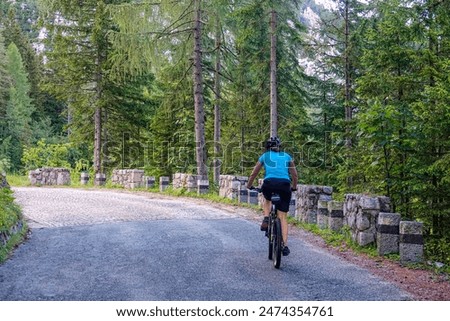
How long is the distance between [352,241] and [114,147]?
24608 millimetres

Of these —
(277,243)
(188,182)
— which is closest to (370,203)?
(277,243)

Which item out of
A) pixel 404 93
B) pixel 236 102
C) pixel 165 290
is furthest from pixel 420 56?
pixel 236 102

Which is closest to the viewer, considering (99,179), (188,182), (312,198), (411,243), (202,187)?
(411,243)

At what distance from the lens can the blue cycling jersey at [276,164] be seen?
258 inches

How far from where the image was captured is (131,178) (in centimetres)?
2267

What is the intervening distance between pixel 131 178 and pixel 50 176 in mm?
6417

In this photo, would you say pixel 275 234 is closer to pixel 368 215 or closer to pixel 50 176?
pixel 368 215

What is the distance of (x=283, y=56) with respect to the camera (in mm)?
20531

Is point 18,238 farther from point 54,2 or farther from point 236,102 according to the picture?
point 54,2

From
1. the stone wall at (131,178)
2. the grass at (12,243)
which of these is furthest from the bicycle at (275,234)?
the stone wall at (131,178)

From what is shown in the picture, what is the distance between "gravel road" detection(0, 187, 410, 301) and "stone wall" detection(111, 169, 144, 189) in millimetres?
11510

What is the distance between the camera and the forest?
8289 mm

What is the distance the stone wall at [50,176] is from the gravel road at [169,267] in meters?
16.0

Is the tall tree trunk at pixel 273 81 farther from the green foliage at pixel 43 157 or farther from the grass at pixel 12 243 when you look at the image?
the green foliage at pixel 43 157
